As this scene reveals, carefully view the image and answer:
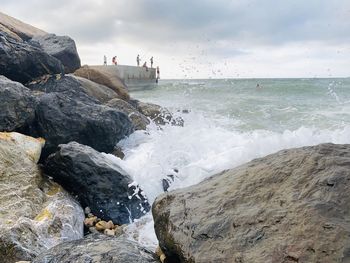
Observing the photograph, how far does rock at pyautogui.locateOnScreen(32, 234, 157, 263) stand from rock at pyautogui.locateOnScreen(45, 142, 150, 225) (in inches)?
77.5

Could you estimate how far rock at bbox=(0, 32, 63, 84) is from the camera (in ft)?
24.2

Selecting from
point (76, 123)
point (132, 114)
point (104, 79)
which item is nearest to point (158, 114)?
point (132, 114)

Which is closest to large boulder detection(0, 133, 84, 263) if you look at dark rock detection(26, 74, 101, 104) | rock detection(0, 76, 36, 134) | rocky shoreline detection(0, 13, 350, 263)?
rocky shoreline detection(0, 13, 350, 263)

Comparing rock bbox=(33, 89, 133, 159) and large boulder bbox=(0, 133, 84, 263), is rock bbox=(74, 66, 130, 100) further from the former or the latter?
large boulder bbox=(0, 133, 84, 263)

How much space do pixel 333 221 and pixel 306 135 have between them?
377cm

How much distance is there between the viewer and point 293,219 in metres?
2.28

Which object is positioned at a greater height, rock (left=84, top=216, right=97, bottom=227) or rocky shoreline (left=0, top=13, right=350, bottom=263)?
rocky shoreline (left=0, top=13, right=350, bottom=263)

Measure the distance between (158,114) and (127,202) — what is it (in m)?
5.49

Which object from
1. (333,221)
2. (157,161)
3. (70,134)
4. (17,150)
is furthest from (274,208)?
(70,134)

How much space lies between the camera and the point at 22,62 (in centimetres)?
767

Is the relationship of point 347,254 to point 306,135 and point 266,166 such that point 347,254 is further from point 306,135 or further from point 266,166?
point 306,135

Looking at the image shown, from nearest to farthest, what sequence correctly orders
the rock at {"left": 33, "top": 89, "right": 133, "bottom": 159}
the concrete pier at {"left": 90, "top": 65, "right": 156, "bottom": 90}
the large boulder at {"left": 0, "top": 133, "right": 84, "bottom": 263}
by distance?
the large boulder at {"left": 0, "top": 133, "right": 84, "bottom": 263} < the rock at {"left": 33, "top": 89, "right": 133, "bottom": 159} < the concrete pier at {"left": 90, "top": 65, "right": 156, "bottom": 90}

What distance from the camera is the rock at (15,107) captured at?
5.35 metres

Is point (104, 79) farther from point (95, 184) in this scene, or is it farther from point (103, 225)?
point (103, 225)
